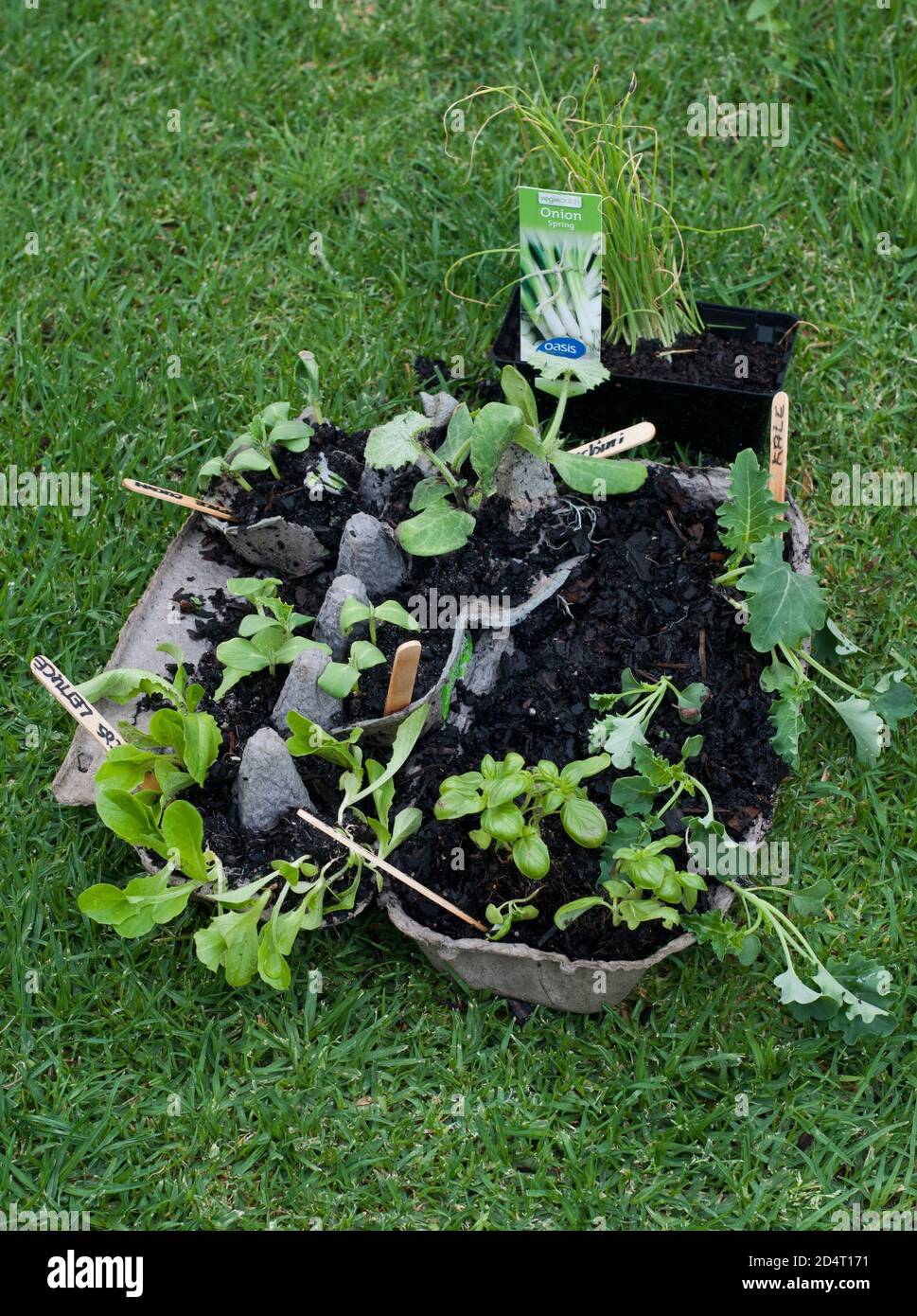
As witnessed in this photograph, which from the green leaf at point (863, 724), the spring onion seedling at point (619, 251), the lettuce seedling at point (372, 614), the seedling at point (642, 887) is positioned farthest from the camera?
the spring onion seedling at point (619, 251)

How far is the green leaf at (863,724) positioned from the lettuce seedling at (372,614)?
35.2 inches

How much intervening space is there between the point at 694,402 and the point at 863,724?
33.7 inches

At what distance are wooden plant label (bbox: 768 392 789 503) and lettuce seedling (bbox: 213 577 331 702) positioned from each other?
985mm

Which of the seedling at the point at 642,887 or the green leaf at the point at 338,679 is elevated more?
the green leaf at the point at 338,679

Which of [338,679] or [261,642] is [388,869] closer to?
[338,679]

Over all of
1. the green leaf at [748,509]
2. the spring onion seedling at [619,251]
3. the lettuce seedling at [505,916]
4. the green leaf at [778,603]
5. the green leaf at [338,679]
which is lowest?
the lettuce seedling at [505,916]

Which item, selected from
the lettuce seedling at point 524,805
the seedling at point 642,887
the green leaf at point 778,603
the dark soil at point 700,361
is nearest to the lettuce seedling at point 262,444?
the dark soil at point 700,361

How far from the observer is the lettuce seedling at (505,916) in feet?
7.30

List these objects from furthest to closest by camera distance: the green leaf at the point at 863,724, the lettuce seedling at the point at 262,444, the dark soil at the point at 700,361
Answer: the dark soil at the point at 700,361 → the lettuce seedling at the point at 262,444 → the green leaf at the point at 863,724

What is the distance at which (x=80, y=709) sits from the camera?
246 centimetres

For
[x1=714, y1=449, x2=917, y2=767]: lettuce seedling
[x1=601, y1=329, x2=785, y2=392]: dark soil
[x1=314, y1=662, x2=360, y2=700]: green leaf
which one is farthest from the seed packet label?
[x1=314, y1=662, x2=360, y2=700]: green leaf

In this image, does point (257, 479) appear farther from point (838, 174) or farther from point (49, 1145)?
point (838, 174)

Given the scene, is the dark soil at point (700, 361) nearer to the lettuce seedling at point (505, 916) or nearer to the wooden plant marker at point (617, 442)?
the wooden plant marker at point (617, 442)

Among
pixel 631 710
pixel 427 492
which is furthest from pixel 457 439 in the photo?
pixel 631 710
